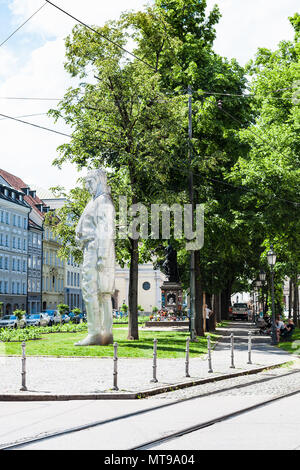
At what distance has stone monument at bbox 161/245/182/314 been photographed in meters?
47.4

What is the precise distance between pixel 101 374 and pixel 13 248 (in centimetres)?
6415

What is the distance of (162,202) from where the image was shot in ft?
89.5

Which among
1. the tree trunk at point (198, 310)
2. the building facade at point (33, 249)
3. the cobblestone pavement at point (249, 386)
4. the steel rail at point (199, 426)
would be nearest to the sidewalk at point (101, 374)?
the cobblestone pavement at point (249, 386)

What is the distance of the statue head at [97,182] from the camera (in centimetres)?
2316

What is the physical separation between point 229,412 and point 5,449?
408cm

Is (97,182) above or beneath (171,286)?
above

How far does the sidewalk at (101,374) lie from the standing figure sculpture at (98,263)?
280cm

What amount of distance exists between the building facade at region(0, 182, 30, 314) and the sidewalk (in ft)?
183

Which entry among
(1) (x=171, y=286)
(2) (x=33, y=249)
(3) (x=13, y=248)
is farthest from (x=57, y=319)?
(2) (x=33, y=249)

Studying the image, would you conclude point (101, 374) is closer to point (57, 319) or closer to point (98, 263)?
point (98, 263)

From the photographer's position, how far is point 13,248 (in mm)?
77750

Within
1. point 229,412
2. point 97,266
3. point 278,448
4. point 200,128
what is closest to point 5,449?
point 278,448

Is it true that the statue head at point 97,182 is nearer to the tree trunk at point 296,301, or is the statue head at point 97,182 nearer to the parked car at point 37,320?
the tree trunk at point 296,301

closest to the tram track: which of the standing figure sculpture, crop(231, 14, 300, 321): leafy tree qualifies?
the standing figure sculpture
